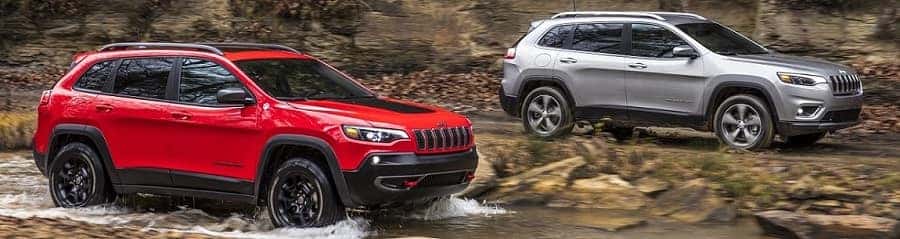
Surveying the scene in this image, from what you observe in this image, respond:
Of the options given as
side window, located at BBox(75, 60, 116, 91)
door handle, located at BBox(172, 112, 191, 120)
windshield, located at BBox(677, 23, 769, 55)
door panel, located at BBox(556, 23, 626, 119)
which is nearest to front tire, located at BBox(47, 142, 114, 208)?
side window, located at BBox(75, 60, 116, 91)

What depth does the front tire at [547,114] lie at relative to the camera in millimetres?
13812

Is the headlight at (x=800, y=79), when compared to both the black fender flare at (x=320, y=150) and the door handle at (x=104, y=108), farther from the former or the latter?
the door handle at (x=104, y=108)

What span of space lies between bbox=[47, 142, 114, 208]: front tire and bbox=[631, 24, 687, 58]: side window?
6283 mm

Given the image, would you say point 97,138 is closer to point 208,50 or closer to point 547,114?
point 208,50

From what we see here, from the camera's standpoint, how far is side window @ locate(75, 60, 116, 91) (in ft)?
32.9

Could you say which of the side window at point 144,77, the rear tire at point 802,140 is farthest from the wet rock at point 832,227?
the side window at point 144,77

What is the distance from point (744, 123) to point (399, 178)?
5.40 m

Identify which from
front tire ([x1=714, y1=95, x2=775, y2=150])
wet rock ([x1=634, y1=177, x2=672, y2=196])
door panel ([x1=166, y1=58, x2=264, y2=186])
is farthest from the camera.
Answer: front tire ([x1=714, y1=95, x2=775, y2=150])

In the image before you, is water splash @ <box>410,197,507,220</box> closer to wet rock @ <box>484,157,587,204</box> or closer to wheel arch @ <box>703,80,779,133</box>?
wet rock @ <box>484,157,587,204</box>

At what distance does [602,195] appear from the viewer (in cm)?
1065

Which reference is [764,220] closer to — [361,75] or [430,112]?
[430,112]

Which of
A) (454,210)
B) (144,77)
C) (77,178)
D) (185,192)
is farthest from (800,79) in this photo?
(77,178)

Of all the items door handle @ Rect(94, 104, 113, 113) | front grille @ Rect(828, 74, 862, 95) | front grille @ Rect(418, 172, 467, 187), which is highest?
door handle @ Rect(94, 104, 113, 113)

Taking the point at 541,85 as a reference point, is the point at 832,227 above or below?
below
